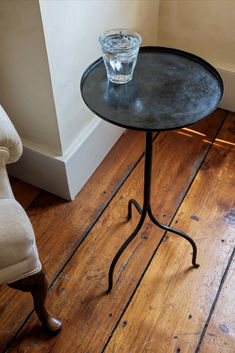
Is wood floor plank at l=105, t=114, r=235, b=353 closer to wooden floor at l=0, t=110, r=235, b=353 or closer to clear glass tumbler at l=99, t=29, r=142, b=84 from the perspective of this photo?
wooden floor at l=0, t=110, r=235, b=353

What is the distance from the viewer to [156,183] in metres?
1.58

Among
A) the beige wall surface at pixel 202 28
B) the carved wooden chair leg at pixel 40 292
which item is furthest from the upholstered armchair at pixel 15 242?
the beige wall surface at pixel 202 28

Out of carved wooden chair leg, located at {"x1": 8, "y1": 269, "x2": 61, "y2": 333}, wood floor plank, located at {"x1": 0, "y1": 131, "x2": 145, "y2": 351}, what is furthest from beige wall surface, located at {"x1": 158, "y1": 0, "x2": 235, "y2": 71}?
carved wooden chair leg, located at {"x1": 8, "y1": 269, "x2": 61, "y2": 333}

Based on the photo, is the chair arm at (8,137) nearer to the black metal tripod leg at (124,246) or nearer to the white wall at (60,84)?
the white wall at (60,84)

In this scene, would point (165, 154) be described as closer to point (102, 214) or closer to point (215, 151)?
point (215, 151)

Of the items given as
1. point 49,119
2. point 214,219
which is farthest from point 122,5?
point 214,219

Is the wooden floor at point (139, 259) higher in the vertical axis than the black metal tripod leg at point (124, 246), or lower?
lower

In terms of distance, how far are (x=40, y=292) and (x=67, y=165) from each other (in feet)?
1.63

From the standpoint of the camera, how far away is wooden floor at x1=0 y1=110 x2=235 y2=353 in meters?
1.19

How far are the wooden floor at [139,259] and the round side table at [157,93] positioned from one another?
0.37 meters

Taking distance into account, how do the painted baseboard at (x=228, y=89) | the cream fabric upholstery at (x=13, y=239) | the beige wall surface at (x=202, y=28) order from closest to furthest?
the cream fabric upholstery at (x=13, y=239) → the beige wall surface at (x=202, y=28) → the painted baseboard at (x=228, y=89)

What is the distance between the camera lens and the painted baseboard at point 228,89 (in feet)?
5.82

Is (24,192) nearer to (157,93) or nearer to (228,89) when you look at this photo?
(157,93)

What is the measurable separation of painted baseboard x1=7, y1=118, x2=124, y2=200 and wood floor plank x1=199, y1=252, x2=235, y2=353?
642mm
